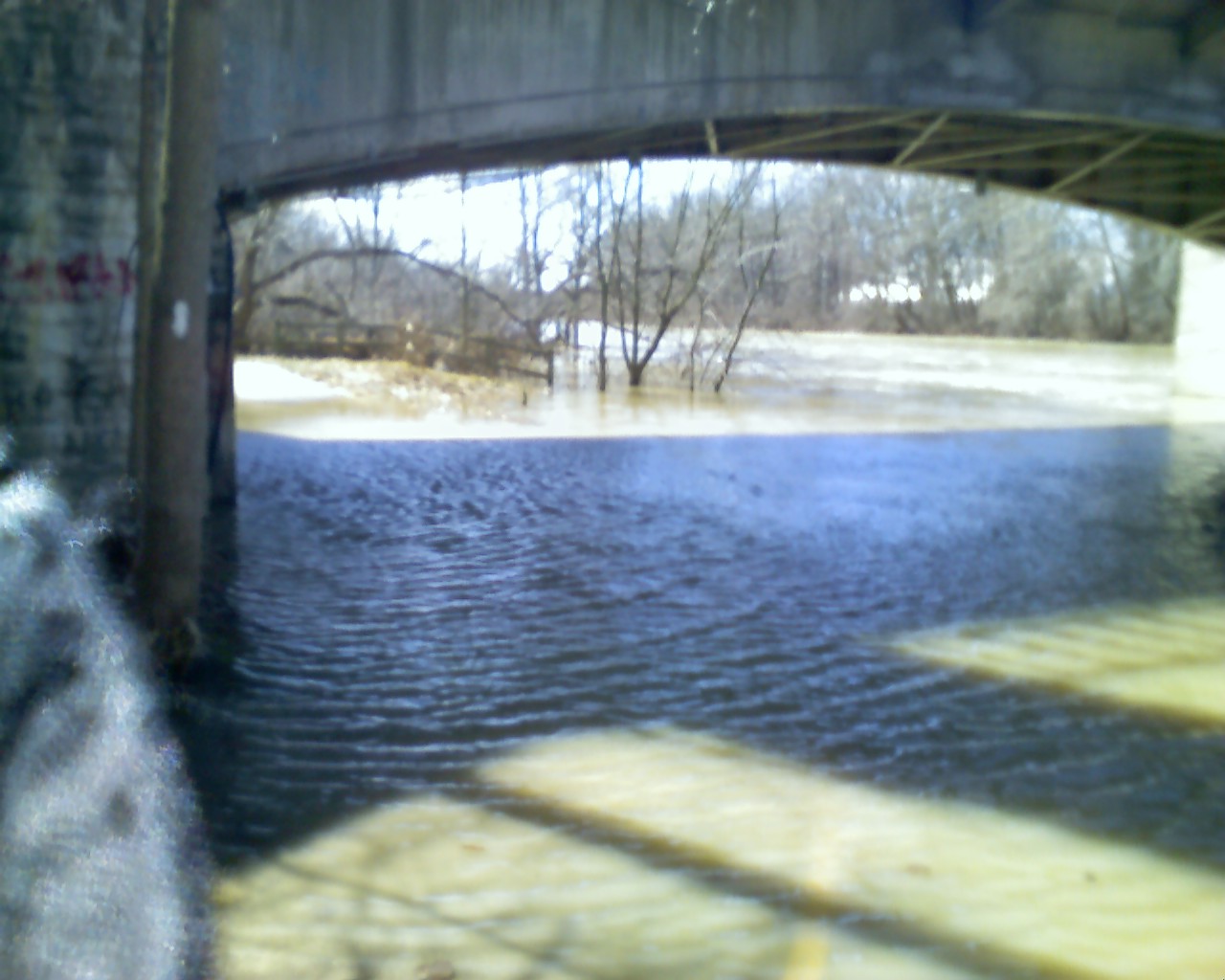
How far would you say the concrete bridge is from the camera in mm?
8164

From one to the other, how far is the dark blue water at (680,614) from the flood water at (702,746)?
3 centimetres

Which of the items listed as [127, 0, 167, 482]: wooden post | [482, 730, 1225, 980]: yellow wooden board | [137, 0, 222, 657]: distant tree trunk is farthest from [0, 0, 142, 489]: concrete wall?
[482, 730, 1225, 980]: yellow wooden board

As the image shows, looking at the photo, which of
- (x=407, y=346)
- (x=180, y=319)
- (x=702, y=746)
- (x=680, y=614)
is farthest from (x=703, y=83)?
(x=407, y=346)

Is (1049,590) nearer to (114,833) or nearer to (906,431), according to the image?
(114,833)

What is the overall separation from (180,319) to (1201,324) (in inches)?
953

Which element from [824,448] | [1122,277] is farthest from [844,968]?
[1122,277]

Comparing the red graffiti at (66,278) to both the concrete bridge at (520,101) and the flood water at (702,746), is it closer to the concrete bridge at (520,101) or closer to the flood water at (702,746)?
the concrete bridge at (520,101)

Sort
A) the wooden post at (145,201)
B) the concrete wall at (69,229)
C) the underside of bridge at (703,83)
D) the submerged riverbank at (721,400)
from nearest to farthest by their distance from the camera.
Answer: the wooden post at (145,201), the concrete wall at (69,229), the underside of bridge at (703,83), the submerged riverbank at (721,400)

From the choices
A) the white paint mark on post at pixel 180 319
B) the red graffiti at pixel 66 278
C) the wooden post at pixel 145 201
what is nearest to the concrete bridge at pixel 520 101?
the red graffiti at pixel 66 278

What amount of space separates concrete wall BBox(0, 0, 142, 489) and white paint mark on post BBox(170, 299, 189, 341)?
8.44 ft

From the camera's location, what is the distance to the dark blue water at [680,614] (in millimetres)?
5254

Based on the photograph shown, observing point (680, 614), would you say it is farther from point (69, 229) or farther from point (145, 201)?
point (69, 229)

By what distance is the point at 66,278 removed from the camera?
27.0 feet

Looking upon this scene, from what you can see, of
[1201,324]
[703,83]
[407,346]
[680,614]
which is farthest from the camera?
[407,346]
